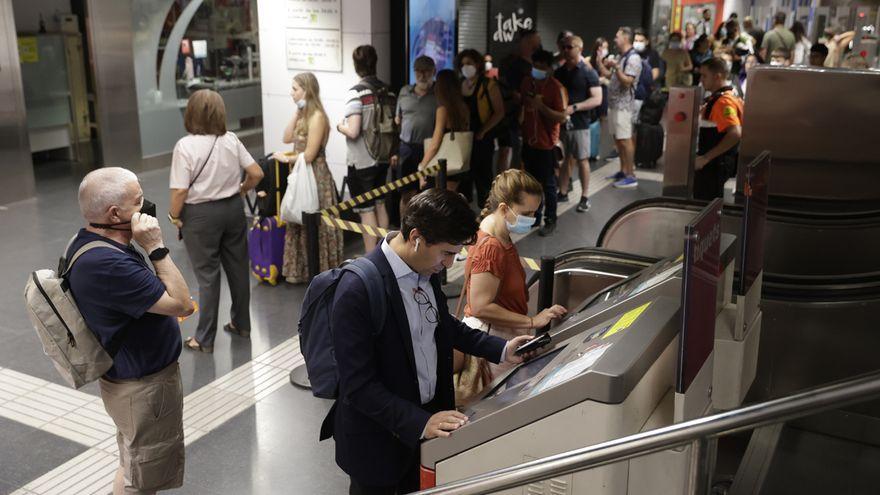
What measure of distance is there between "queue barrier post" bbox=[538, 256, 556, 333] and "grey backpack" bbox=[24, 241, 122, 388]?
2055 millimetres

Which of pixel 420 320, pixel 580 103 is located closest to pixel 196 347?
pixel 420 320

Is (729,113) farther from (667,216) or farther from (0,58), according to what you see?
(0,58)

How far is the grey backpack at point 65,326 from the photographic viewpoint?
125 inches

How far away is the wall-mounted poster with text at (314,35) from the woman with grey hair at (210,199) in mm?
2784

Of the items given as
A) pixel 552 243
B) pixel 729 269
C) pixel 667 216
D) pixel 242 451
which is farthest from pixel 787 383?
pixel 552 243

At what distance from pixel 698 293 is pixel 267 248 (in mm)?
5153

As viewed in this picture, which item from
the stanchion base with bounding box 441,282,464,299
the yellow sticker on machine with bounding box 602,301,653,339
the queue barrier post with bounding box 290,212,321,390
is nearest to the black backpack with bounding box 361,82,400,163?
the stanchion base with bounding box 441,282,464,299

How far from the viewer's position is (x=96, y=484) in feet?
13.7

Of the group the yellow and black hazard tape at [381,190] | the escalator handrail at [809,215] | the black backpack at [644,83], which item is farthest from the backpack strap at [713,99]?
the black backpack at [644,83]

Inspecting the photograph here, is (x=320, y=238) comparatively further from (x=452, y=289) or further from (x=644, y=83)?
(x=644, y=83)

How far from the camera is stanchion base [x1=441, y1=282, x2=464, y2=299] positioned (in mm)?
6770

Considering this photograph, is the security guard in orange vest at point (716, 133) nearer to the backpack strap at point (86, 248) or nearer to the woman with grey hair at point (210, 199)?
the woman with grey hair at point (210, 199)

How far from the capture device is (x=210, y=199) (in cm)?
545

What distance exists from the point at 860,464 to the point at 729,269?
1391 millimetres
